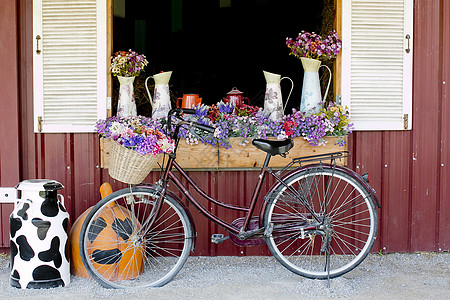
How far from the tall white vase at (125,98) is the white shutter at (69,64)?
123mm

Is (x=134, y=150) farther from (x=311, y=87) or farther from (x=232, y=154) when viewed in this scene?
(x=311, y=87)

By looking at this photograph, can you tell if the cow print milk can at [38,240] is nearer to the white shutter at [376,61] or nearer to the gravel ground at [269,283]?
the gravel ground at [269,283]

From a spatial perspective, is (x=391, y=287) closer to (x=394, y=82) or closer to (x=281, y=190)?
(x=281, y=190)

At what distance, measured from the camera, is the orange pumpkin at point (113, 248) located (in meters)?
A: 3.47

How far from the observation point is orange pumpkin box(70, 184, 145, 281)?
347 cm

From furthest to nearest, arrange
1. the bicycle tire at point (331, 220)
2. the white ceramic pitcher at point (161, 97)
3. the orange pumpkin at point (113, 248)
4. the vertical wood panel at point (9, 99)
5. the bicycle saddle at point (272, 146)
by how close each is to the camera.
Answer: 1. the white ceramic pitcher at point (161, 97)
2. the vertical wood panel at point (9, 99)
3. the bicycle tire at point (331, 220)
4. the orange pumpkin at point (113, 248)
5. the bicycle saddle at point (272, 146)

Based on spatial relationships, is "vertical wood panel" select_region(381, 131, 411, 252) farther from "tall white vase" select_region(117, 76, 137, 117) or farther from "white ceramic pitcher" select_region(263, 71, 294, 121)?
"tall white vase" select_region(117, 76, 137, 117)

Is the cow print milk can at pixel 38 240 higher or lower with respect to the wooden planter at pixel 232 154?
lower

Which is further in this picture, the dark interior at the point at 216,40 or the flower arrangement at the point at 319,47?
the dark interior at the point at 216,40

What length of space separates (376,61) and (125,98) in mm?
1922

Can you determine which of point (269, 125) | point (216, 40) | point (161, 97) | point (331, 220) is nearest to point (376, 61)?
point (269, 125)

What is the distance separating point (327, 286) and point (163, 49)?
151 inches

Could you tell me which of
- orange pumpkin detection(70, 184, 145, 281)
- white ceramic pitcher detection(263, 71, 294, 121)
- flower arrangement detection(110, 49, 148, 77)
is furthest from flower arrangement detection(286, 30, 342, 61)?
orange pumpkin detection(70, 184, 145, 281)

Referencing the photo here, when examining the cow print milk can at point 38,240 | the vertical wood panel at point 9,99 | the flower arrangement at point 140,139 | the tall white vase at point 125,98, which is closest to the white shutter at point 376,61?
the flower arrangement at point 140,139
